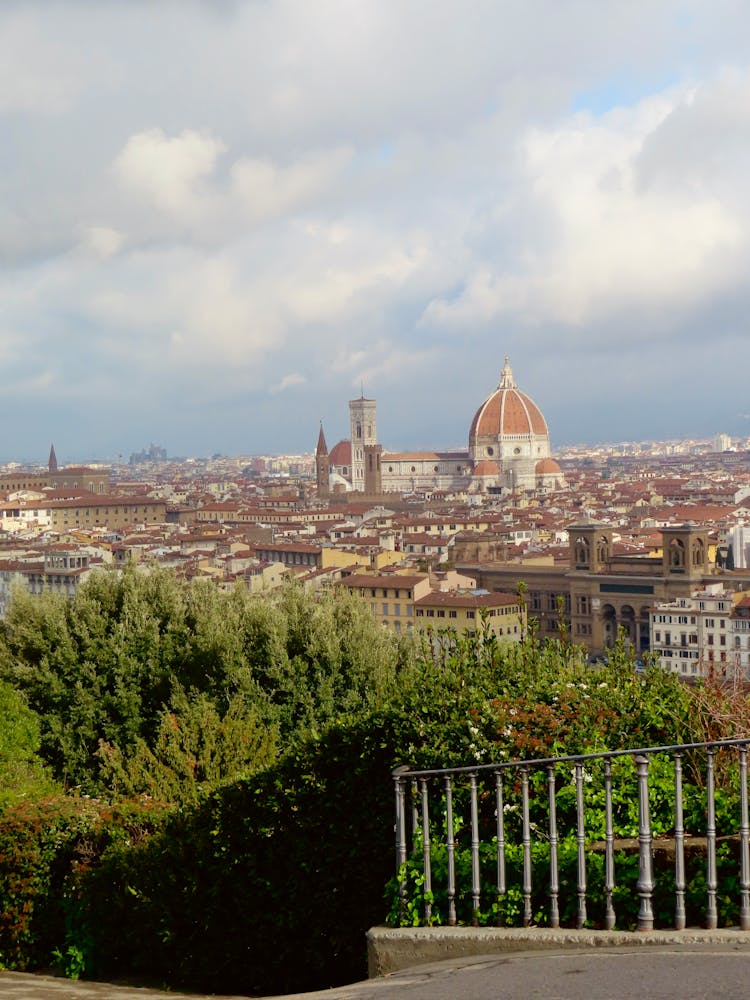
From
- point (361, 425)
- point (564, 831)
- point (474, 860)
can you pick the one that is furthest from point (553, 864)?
point (361, 425)

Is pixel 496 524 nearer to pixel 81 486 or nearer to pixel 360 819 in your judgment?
pixel 81 486

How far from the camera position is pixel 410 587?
4794 centimetres

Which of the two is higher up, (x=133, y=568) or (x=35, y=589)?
(x=133, y=568)

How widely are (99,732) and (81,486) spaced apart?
130149mm

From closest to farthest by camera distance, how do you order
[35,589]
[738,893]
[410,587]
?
[738,893] < [410,587] < [35,589]

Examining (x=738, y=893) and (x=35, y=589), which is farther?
(x=35, y=589)

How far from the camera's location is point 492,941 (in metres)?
4.33

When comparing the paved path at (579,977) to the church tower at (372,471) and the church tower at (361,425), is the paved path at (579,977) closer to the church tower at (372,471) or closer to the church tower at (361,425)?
the church tower at (372,471)

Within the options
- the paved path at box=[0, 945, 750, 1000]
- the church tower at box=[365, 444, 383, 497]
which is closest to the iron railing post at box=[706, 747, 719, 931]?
the paved path at box=[0, 945, 750, 1000]

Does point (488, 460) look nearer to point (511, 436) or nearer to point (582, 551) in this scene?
point (511, 436)

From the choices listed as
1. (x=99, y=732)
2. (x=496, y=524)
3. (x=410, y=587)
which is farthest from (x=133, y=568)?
(x=496, y=524)

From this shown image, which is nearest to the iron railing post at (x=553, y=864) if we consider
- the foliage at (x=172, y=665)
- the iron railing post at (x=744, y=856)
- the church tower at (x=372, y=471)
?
the iron railing post at (x=744, y=856)

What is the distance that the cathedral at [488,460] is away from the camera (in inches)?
5738

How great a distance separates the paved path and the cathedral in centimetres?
13871
